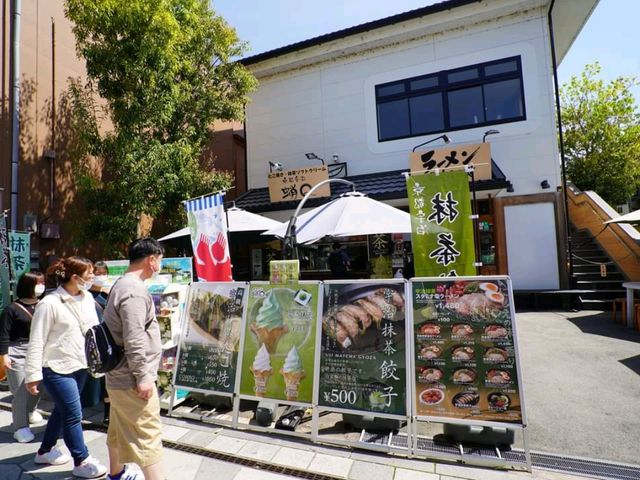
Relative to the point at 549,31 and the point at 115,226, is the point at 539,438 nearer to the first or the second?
the point at 115,226

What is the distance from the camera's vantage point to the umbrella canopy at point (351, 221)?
17.5ft

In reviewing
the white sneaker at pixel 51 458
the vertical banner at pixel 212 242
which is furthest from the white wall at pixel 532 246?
the white sneaker at pixel 51 458

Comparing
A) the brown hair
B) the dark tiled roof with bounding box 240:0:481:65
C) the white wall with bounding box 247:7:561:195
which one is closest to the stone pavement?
the brown hair

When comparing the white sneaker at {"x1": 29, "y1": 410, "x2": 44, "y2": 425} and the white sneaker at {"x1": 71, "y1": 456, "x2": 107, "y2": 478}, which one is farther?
the white sneaker at {"x1": 29, "y1": 410, "x2": 44, "y2": 425}

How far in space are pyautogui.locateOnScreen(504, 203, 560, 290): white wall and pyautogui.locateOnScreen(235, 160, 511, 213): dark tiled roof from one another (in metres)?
1.43

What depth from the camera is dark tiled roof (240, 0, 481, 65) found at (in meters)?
10.2

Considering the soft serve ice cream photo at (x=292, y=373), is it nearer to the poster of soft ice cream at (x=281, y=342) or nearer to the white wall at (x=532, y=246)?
the poster of soft ice cream at (x=281, y=342)

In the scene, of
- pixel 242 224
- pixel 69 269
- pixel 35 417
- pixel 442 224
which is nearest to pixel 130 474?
pixel 69 269

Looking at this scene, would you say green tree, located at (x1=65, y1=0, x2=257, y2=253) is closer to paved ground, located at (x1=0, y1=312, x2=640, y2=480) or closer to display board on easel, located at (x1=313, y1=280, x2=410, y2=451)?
paved ground, located at (x1=0, y1=312, x2=640, y2=480)

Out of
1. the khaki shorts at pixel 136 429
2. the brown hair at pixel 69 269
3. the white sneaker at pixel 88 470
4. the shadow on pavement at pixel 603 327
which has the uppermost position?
the brown hair at pixel 69 269

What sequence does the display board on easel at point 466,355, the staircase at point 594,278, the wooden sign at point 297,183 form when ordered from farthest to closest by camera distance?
1. the wooden sign at point 297,183
2. the staircase at point 594,278
3. the display board on easel at point 466,355

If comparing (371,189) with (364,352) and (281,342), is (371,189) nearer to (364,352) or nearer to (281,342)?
(281,342)

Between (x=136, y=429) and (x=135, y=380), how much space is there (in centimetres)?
36

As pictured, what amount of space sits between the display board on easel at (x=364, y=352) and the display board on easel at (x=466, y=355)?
15 centimetres
